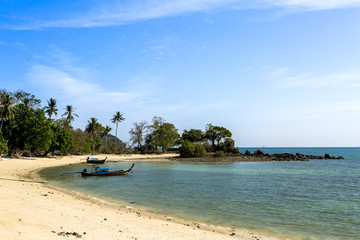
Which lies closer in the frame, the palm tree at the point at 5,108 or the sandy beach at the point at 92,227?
the sandy beach at the point at 92,227

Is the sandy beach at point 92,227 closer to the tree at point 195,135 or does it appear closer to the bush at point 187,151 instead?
the bush at point 187,151

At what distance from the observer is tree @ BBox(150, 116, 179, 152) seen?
312 feet

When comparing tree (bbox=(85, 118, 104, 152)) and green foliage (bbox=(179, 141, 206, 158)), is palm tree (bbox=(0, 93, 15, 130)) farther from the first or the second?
green foliage (bbox=(179, 141, 206, 158))

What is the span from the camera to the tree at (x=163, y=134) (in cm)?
9503

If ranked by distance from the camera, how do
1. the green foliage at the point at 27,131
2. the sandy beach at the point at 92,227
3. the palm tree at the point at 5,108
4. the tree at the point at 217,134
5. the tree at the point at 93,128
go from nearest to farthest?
the sandy beach at the point at 92,227 < the palm tree at the point at 5,108 < the green foliage at the point at 27,131 < the tree at the point at 93,128 < the tree at the point at 217,134

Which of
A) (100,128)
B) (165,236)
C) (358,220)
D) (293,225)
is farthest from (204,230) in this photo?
(100,128)

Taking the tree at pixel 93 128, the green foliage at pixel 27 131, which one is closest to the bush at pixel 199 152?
the tree at pixel 93 128

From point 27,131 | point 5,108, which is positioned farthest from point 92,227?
point 27,131

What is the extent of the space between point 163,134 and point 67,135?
42.3 metres

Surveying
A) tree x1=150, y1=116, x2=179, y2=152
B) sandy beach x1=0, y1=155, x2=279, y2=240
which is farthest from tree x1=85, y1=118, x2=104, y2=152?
sandy beach x1=0, y1=155, x2=279, y2=240

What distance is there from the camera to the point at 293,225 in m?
14.0

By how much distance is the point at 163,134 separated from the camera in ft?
316

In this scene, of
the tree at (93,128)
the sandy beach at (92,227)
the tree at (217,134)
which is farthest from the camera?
the tree at (217,134)

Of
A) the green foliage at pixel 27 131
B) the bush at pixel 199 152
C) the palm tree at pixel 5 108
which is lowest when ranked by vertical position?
the bush at pixel 199 152
